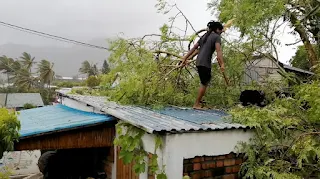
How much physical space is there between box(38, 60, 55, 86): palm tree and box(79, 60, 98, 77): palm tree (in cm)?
1247

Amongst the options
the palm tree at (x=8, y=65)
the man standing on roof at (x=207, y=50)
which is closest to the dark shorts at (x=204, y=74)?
the man standing on roof at (x=207, y=50)

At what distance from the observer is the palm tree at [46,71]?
185 feet

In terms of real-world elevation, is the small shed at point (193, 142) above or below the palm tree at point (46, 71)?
below

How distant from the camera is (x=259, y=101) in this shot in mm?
6199

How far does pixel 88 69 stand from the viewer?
71.2 metres

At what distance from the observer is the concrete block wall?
14.6ft

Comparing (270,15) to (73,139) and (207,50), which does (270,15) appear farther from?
(73,139)

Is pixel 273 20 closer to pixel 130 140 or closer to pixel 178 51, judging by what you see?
pixel 178 51

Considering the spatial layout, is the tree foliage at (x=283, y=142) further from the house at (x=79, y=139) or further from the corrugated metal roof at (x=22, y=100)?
the corrugated metal roof at (x=22, y=100)

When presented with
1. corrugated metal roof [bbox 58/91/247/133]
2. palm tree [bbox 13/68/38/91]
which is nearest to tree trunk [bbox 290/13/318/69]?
corrugated metal roof [bbox 58/91/247/133]

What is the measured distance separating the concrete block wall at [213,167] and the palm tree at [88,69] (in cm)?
6709

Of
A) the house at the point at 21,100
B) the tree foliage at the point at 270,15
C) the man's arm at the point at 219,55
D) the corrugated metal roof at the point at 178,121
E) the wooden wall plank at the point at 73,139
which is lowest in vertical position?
the house at the point at 21,100

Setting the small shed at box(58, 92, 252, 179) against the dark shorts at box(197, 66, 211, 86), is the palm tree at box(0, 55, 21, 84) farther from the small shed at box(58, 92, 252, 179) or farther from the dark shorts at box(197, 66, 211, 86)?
the small shed at box(58, 92, 252, 179)

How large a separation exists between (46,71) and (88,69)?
51.5 ft
